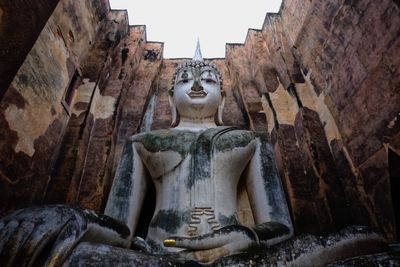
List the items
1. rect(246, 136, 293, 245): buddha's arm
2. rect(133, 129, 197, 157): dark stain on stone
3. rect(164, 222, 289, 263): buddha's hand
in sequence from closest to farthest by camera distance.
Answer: rect(164, 222, 289, 263): buddha's hand
rect(246, 136, 293, 245): buddha's arm
rect(133, 129, 197, 157): dark stain on stone

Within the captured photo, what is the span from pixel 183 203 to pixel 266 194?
0.73 m

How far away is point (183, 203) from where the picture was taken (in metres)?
2.75

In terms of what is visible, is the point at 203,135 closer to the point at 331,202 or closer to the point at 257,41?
the point at 331,202

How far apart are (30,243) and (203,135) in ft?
6.39

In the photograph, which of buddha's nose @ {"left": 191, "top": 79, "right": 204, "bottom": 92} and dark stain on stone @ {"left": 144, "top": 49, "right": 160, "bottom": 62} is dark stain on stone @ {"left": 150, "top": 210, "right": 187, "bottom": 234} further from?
dark stain on stone @ {"left": 144, "top": 49, "right": 160, "bottom": 62}

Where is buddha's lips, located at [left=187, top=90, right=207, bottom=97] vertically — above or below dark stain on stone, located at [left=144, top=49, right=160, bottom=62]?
below

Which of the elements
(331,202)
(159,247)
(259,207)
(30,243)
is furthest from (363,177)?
(30,243)

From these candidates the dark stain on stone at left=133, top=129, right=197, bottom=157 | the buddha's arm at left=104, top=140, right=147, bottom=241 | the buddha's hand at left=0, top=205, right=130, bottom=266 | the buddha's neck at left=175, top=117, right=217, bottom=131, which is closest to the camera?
the buddha's hand at left=0, top=205, right=130, bottom=266

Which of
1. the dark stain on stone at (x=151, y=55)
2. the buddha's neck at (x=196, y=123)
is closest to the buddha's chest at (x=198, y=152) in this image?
the buddha's neck at (x=196, y=123)

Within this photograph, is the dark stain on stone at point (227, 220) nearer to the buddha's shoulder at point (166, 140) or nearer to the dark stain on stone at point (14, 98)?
the buddha's shoulder at point (166, 140)

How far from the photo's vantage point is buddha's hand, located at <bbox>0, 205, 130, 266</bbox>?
4.70 ft

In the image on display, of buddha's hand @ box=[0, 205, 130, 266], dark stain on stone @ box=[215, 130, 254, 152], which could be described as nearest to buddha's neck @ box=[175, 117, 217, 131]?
dark stain on stone @ box=[215, 130, 254, 152]

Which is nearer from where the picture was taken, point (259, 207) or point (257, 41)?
point (259, 207)

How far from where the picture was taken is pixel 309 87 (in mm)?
4449
